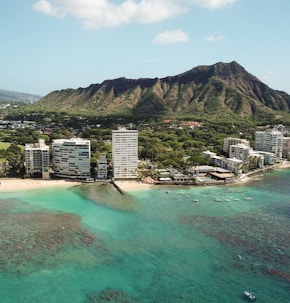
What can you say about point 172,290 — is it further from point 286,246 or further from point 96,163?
point 96,163

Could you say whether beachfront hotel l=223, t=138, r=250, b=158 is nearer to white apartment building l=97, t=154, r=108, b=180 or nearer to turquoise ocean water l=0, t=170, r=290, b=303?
turquoise ocean water l=0, t=170, r=290, b=303

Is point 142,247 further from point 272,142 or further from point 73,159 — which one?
point 272,142

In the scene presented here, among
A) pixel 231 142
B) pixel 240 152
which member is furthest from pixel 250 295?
pixel 231 142

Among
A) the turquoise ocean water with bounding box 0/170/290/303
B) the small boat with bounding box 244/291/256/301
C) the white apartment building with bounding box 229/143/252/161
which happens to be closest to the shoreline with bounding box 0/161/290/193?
the turquoise ocean water with bounding box 0/170/290/303

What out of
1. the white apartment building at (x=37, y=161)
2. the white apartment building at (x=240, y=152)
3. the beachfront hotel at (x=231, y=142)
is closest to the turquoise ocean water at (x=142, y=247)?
the white apartment building at (x=37, y=161)

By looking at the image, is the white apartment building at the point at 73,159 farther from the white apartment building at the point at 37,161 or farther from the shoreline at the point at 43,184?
the shoreline at the point at 43,184
